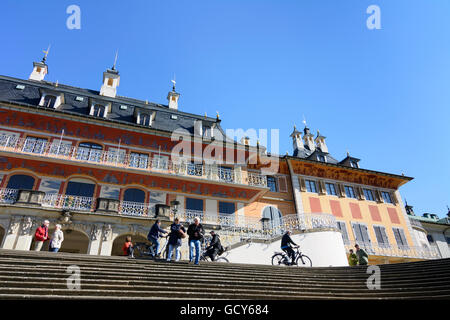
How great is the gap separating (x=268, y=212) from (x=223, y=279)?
48.8 feet

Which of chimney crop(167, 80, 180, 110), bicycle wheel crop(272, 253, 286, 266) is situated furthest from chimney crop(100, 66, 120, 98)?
bicycle wheel crop(272, 253, 286, 266)

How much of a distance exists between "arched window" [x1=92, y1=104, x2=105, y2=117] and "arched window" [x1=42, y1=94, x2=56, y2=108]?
269cm

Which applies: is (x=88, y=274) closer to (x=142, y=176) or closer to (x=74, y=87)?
(x=142, y=176)

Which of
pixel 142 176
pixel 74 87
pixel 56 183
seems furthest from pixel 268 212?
pixel 74 87

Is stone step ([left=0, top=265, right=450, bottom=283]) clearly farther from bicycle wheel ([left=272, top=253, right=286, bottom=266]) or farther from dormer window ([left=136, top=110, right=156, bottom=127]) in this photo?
dormer window ([left=136, top=110, right=156, bottom=127])

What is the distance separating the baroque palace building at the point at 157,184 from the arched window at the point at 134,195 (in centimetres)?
6

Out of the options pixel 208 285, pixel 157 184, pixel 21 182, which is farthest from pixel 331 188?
pixel 21 182

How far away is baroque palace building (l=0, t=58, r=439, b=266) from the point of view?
15.8 meters

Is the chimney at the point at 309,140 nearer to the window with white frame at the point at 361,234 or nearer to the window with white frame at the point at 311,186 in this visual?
the window with white frame at the point at 311,186

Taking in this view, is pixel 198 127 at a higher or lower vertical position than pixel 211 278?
higher

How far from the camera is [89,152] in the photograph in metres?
18.9

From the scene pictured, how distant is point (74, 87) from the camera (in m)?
24.5

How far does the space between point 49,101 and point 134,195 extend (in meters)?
9.23

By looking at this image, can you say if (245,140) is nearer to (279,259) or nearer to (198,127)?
(198,127)
